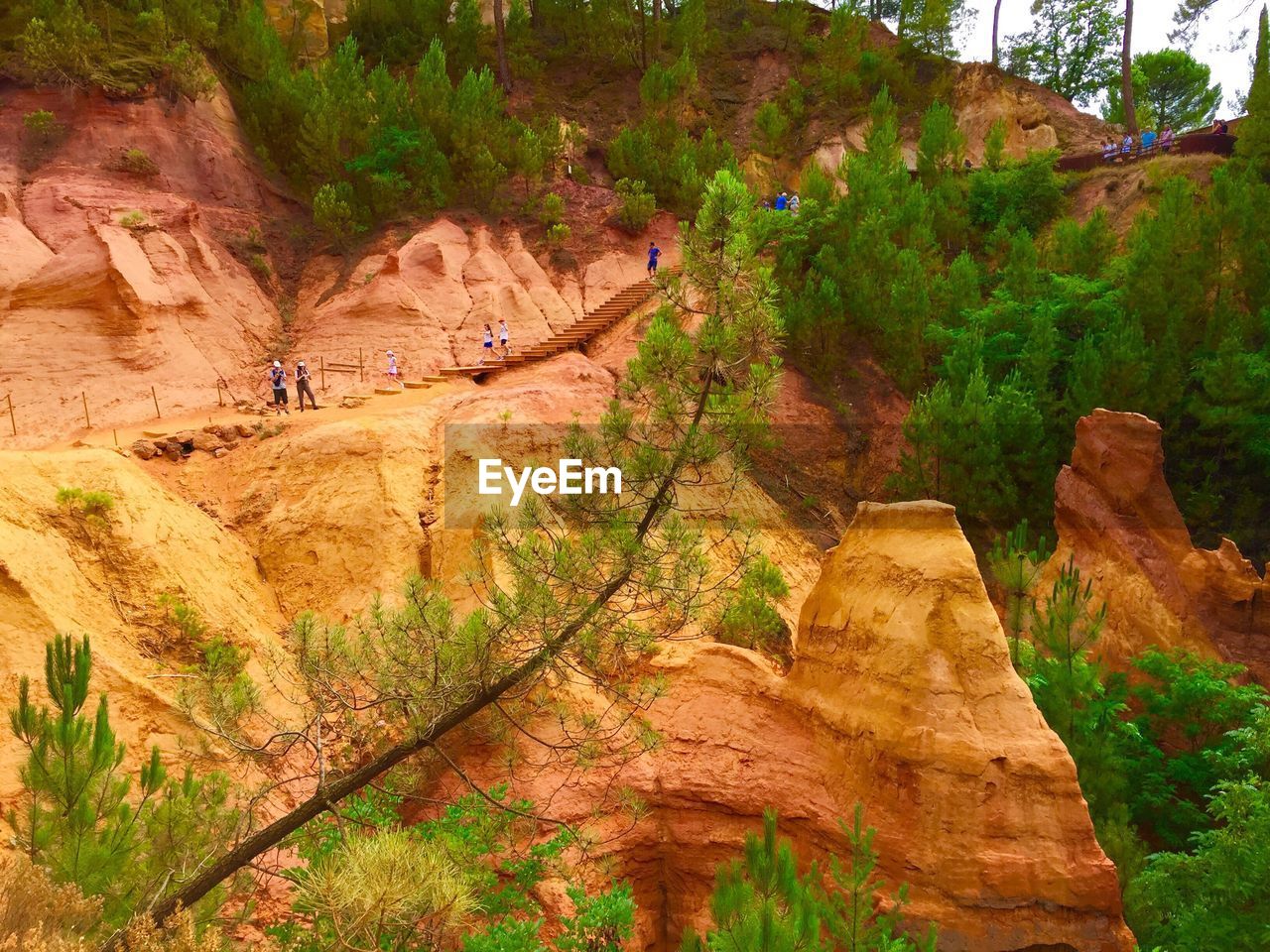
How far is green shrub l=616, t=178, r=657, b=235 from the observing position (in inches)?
1105

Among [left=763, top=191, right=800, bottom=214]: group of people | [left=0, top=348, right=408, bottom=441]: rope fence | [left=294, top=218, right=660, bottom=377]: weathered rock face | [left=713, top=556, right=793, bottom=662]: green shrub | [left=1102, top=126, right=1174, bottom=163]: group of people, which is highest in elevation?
[left=1102, top=126, right=1174, bottom=163]: group of people

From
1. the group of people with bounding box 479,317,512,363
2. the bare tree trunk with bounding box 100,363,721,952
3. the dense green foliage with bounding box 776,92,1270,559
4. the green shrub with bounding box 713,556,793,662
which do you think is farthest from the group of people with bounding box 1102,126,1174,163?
the bare tree trunk with bounding box 100,363,721,952

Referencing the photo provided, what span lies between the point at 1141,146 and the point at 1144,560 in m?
20.9

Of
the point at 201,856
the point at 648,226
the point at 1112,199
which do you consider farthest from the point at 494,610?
the point at 1112,199

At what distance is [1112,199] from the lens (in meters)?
28.1

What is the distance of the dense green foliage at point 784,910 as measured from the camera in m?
6.41

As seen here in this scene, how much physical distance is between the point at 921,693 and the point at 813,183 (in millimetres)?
18299

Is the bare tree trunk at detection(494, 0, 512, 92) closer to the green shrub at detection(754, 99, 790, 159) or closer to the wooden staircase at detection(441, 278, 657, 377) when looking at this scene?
the green shrub at detection(754, 99, 790, 159)

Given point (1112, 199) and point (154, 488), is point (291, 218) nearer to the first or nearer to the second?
point (154, 488)

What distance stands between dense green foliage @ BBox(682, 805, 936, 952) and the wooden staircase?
15553mm

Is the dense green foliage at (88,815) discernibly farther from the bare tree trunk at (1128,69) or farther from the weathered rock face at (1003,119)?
the bare tree trunk at (1128,69)

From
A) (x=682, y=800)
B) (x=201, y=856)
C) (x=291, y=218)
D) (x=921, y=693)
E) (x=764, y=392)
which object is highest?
(x=291, y=218)

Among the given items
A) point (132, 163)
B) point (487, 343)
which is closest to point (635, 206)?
point (487, 343)

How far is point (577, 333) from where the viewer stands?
23.7 meters
